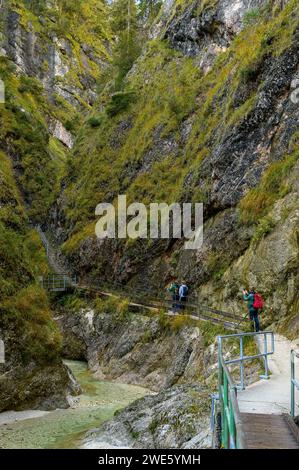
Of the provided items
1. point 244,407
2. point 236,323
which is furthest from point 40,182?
point 244,407

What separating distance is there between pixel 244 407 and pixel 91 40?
9464cm

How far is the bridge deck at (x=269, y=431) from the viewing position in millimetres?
6711

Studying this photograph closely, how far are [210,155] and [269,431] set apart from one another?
22.4 meters

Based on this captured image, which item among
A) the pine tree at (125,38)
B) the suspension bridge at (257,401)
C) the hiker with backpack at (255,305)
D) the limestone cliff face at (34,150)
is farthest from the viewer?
the pine tree at (125,38)

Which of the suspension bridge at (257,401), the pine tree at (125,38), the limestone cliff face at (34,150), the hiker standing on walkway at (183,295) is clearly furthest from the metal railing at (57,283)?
the pine tree at (125,38)

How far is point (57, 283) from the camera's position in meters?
39.6

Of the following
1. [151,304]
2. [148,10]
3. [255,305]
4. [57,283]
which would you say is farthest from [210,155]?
[148,10]

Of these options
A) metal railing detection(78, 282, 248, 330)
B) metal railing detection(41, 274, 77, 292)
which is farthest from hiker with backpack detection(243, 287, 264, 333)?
metal railing detection(41, 274, 77, 292)

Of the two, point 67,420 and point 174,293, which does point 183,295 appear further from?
point 67,420

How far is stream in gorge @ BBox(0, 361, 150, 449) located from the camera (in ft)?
53.6

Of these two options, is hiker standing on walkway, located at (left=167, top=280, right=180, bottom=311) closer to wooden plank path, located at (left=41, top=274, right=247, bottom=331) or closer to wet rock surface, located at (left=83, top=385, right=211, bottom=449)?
wooden plank path, located at (left=41, top=274, right=247, bottom=331)

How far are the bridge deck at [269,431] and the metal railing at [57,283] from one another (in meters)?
32.2

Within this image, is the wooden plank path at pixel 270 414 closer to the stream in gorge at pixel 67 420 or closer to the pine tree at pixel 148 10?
the stream in gorge at pixel 67 420
